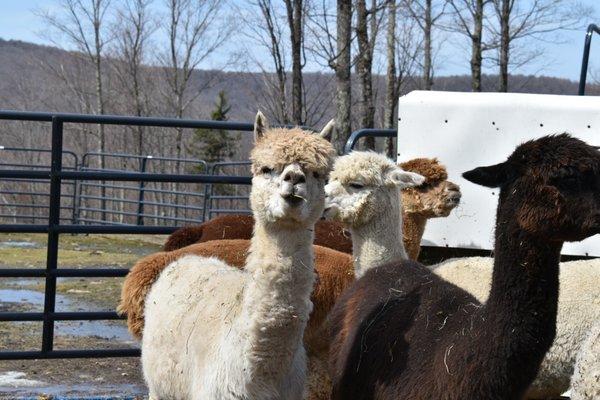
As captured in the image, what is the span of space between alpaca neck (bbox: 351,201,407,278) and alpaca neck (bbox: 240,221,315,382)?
6.04ft

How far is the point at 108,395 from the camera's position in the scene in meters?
6.99

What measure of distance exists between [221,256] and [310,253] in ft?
6.43

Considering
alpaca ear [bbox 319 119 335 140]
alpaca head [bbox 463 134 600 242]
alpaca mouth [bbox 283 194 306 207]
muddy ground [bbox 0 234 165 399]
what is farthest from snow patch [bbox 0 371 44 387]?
alpaca head [bbox 463 134 600 242]

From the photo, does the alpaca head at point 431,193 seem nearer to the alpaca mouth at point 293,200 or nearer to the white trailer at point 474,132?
the white trailer at point 474,132

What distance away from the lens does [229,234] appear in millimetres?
6984

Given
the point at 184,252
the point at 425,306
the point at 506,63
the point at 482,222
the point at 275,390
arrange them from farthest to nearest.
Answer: the point at 506,63 → the point at 482,222 → the point at 184,252 → the point at 425,306 → the point at 275,390

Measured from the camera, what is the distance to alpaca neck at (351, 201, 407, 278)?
20.0ft

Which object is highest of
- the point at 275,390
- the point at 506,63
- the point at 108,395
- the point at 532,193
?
the point at 506,63

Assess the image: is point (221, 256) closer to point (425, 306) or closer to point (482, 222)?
point (425, 306)

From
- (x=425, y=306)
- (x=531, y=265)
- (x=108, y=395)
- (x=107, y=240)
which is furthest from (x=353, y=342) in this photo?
(x=107, y=240)

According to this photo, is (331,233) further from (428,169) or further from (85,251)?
(85,251)

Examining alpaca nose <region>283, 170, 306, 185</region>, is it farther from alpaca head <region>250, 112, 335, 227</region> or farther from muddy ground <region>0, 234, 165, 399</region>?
muddy ground <region>0, 234, 165, 399</region>

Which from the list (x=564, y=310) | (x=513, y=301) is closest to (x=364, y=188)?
(x=564, y=310)

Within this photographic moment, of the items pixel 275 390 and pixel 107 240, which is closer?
pixel 275 390
